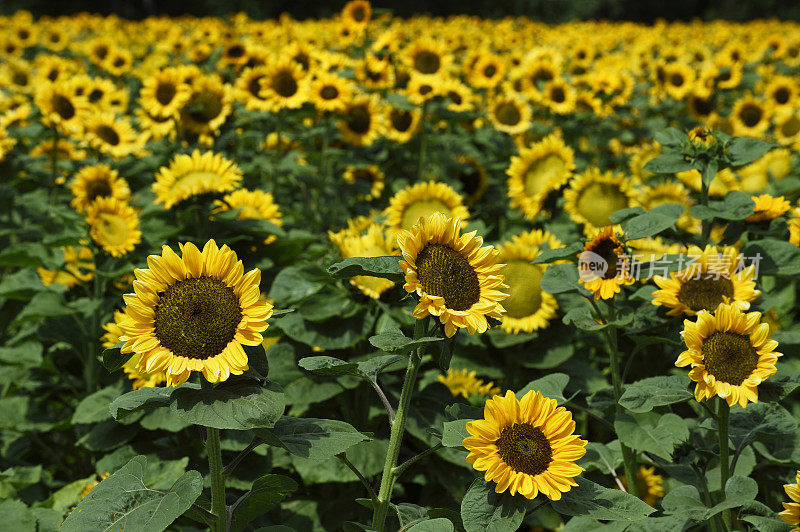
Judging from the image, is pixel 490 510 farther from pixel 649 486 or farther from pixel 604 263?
pixel 649 486

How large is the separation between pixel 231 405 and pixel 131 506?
1.05 ft

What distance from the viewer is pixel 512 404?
5.54ft

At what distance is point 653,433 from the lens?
2.05 meters

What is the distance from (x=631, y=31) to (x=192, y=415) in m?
11.7

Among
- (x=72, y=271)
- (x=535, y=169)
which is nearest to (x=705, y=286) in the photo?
(x=535, y=169)

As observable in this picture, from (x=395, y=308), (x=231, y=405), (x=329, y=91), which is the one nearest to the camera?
(x=231, y=405)

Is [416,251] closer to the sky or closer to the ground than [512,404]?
closer to the sky

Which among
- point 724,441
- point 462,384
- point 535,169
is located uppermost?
A: point 535,169

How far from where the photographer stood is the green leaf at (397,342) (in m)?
1.55

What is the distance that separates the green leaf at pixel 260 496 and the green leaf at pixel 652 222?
1.23 meters

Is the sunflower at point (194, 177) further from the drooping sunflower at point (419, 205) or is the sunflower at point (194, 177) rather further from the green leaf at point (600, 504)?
the green leaf at point (600, 504)

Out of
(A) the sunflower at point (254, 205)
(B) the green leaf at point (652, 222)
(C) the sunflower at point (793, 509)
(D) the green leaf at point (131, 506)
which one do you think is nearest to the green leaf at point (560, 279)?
(B) the green leaf at point (652, 222)

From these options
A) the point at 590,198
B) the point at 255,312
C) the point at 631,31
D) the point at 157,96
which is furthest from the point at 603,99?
the point at 631,31

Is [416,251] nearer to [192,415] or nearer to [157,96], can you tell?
[192,415]
